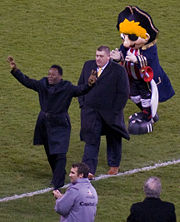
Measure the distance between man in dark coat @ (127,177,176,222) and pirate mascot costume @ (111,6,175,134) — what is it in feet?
15.3

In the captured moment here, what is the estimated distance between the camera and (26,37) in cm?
1845

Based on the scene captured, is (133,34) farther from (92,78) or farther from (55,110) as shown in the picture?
(92,78)

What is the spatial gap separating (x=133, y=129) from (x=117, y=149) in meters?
1.72

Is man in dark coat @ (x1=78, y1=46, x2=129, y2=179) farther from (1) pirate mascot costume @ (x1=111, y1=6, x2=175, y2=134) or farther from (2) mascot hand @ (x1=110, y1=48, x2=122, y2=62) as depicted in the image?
(1) pirate mascot costume @ (x1=111, y1=6, x2=175, y2=134)

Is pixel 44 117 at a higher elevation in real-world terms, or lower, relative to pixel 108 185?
higher

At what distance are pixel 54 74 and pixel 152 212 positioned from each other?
3.34 m

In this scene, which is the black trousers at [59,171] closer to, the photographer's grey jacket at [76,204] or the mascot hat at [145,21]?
the photographer's grey jacket at [76,204]

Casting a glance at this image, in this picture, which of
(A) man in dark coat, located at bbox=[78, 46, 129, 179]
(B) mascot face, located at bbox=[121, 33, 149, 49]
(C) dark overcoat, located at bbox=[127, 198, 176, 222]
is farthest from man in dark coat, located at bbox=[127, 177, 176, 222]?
(B) mascot face, located at bbox=[121, 33, 149, 49]

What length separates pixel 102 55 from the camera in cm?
1213

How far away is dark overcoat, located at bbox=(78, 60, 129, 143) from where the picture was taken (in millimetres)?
12242

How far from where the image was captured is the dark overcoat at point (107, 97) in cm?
1224

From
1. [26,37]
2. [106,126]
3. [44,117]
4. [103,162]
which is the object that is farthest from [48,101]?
[26,37]

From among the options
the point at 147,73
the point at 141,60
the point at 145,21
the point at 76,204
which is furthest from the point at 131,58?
the point at 76,204

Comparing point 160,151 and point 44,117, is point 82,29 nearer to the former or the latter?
point 160,151
